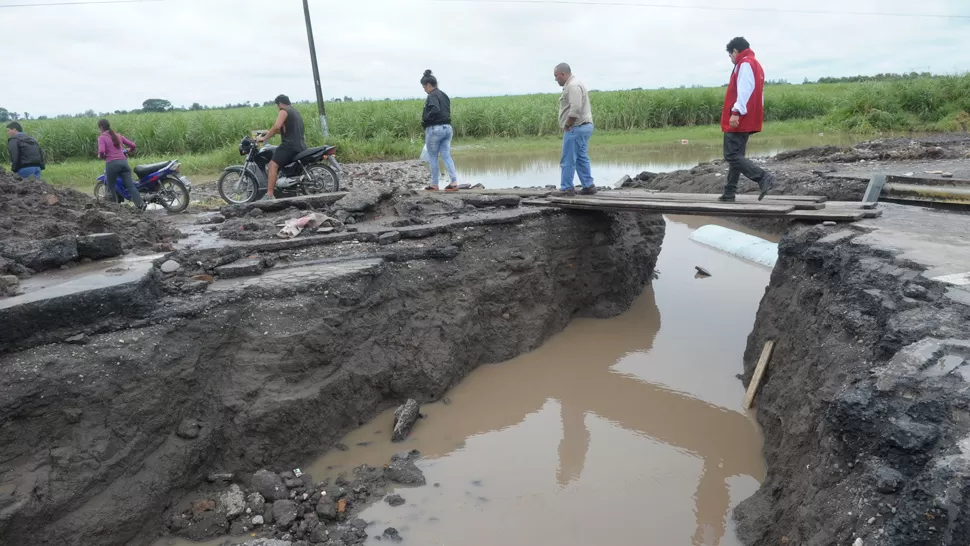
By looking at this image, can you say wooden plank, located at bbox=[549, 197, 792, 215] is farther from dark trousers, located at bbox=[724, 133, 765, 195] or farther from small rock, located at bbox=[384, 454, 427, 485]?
small rock, located at bbox=[384, 454, 427, 485]

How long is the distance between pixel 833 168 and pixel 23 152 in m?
13.0

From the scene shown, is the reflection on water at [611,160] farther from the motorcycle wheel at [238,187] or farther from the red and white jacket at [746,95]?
the red and white jacket at [746,95]

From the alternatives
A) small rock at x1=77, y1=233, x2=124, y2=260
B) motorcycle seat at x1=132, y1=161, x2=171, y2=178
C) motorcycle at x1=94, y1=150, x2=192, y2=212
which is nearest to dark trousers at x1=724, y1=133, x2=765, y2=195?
small rock at x1=77, y1=233, x2=124, y2=260

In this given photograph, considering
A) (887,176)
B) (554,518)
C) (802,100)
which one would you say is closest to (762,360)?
(554,518)

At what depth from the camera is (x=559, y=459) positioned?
14.4 feet

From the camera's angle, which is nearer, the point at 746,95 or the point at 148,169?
the point at 746,95

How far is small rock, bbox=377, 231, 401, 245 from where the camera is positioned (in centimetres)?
557

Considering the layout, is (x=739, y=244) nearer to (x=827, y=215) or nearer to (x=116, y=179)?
(x=827, y=215)

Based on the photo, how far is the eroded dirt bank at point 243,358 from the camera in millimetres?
3369

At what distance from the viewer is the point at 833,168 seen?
1059cm

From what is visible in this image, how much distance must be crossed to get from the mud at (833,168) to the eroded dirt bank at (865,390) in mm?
3433

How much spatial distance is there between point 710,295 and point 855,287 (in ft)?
11.8

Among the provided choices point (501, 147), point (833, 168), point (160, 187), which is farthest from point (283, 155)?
point (501, 147)

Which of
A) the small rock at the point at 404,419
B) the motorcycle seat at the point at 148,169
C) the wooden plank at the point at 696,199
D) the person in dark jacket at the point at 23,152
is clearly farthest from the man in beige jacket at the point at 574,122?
the person in dark jacket at the point at 23,152
